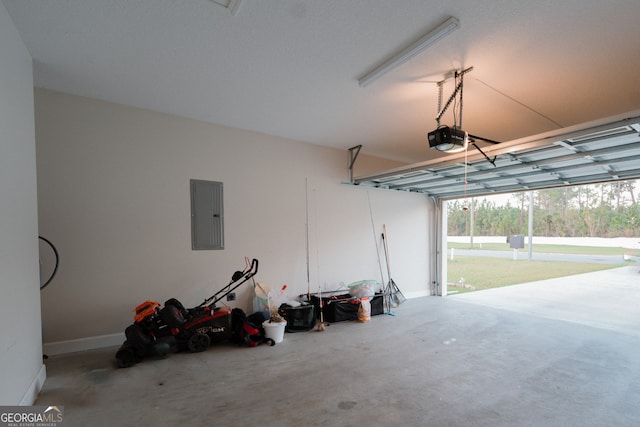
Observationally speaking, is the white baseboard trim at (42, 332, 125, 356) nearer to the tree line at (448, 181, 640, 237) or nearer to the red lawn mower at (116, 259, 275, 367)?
the red lawn mower at (116, 259, 275, 367)

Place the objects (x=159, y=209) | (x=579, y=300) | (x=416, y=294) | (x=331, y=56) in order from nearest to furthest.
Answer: (x=331, y=56), (x=159, y=209), (x=579, y=300), (x=416, y=294)

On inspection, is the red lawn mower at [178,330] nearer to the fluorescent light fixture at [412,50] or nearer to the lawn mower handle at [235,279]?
the lawn mower handle at [235,279]

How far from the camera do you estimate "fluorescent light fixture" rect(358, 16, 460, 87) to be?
2.12m

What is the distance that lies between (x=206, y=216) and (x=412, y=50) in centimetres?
337

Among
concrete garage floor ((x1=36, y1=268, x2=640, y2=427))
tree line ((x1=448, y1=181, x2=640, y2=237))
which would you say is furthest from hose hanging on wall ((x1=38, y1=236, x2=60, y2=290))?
tree line ((x1=448, y1=181, x2=640, y2=237))

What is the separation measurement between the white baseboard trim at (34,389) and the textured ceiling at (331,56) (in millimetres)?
2902

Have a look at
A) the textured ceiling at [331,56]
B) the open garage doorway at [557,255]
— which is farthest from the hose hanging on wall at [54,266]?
the open garage doorway at [557,255]

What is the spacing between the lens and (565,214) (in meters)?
16.5

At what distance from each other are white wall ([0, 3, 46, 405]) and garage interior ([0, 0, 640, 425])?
0.03 meters

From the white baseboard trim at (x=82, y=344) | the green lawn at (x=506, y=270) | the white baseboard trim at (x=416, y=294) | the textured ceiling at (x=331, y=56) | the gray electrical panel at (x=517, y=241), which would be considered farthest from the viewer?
the gray electrical panel at (x=517, y=241)

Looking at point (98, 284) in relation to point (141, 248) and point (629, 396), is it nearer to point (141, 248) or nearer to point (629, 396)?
point (141, 248)

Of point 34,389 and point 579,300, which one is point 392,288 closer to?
point 579,300

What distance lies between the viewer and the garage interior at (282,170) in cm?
214

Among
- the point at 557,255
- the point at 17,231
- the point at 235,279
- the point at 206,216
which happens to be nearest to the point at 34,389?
the point at 17,231
